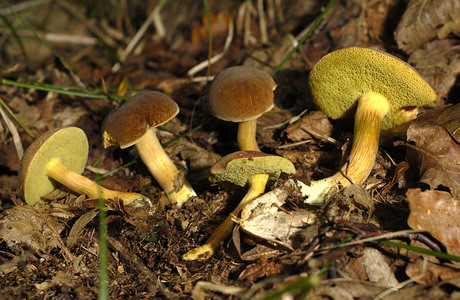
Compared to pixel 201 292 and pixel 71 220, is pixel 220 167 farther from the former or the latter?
pixel 71 220

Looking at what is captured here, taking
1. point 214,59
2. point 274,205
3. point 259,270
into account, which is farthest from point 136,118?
point 214,59

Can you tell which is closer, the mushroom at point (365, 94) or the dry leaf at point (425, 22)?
the mushroom at point (365, 94)

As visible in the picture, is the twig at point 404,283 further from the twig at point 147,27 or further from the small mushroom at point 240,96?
the twig at point 147,27

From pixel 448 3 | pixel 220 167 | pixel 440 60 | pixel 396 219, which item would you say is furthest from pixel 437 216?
pixel 448 3

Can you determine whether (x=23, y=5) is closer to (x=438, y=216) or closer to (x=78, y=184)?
(x=78, y=184)

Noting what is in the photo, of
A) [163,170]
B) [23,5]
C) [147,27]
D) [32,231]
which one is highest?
[23,5]

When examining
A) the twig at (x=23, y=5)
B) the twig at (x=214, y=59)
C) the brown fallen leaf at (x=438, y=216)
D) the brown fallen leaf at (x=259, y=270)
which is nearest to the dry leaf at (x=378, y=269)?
the brown fallen leaf at (x=438, y=216)
